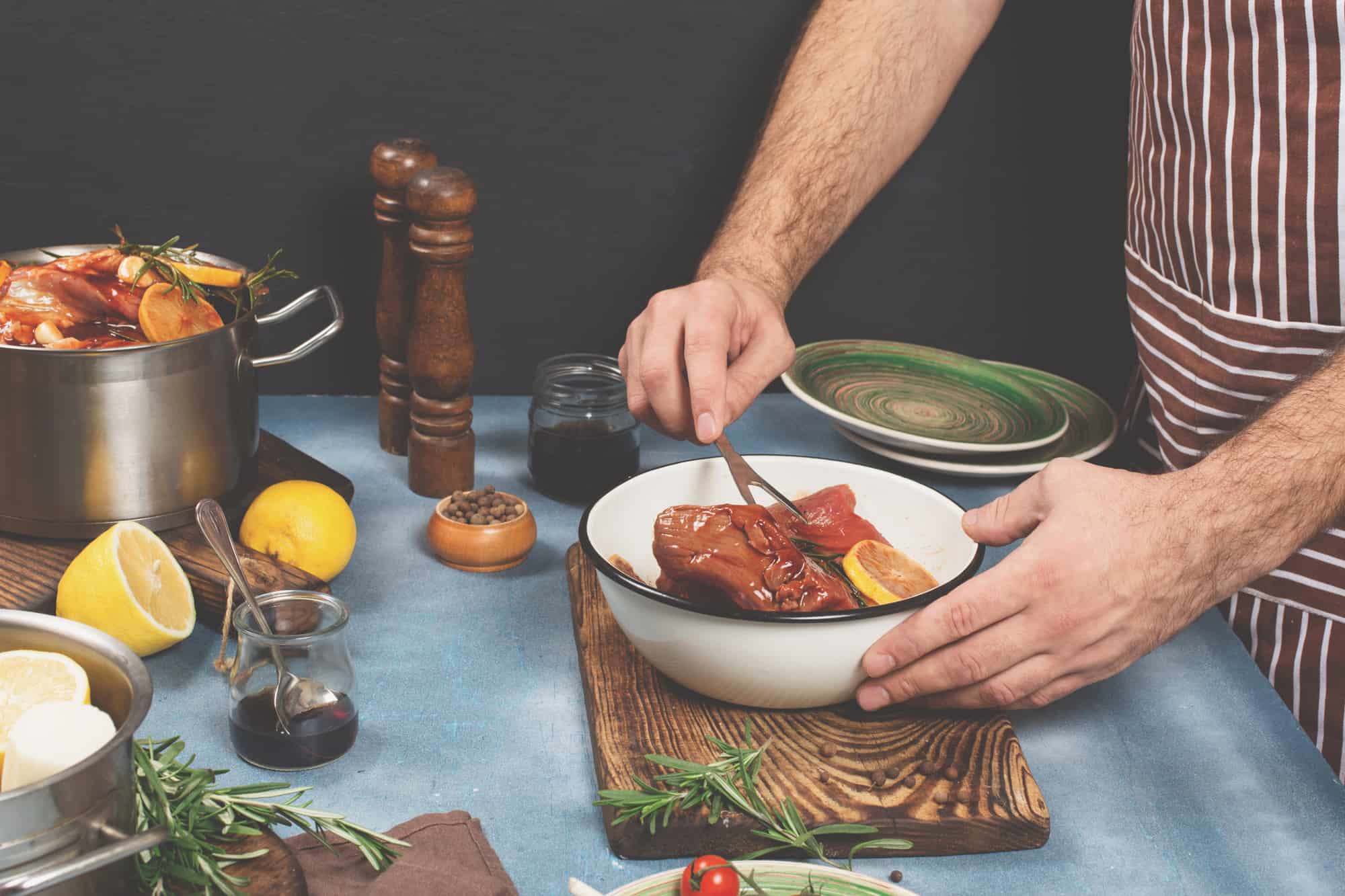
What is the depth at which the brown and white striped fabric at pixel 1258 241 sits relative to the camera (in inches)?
49.9

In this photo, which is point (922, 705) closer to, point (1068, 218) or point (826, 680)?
point (826, 680)

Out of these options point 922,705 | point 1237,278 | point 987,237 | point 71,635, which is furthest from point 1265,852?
point 987,237

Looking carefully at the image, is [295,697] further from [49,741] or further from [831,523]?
[831,523]

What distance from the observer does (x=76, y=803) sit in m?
0.68

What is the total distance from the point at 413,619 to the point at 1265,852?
→ 31.7 inches

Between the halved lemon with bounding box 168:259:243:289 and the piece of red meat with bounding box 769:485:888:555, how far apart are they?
2.06ft

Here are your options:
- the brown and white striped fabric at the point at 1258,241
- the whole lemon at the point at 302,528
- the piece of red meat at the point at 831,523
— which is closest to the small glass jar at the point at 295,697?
the whole lemon at the point at 302,528

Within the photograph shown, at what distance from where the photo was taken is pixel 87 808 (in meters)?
0.69

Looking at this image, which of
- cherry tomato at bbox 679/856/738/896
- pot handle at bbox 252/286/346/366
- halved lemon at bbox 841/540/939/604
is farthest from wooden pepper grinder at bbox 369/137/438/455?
cherry tomato at bbox 679/856/738/896

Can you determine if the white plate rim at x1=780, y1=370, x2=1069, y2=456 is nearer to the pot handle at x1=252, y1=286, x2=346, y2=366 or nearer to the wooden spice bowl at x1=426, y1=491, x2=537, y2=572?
the wooden spice bowl at x1=426, y1=491, x2=537, y2=572

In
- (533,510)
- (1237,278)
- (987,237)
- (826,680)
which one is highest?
(1237,278)

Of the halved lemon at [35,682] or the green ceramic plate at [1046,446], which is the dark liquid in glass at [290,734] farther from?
the green ceramic plate at [1046,446]

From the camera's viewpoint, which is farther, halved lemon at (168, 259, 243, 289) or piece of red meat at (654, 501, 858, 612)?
halved lemon at (168, 259, 243, 289)

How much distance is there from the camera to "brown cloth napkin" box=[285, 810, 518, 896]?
831 mm
